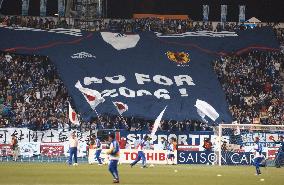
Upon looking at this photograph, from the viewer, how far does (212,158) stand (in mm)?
53438

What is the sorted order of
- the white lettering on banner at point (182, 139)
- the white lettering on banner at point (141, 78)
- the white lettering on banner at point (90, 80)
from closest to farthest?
1. the white lettering on banner at point (182, 139)
2. the white lettering on banner at point (90, 80)
3. the white lettering on banner at point (141, 78)

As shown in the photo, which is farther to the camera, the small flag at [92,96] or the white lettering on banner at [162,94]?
the white lettering on banner at [162,94]

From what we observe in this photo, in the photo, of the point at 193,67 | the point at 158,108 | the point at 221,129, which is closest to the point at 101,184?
the point at 221,129

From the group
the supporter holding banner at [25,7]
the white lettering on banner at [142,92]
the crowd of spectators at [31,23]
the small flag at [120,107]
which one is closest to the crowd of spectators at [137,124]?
the small flag at [120,107]

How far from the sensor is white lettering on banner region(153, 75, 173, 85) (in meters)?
63.6

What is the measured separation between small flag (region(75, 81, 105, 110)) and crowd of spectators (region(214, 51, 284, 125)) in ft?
37.4

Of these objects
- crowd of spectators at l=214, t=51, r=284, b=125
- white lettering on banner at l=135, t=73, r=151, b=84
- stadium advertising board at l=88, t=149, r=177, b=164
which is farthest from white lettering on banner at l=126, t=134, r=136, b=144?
crowd of spectators at l=214, t=51, r=284, b=125

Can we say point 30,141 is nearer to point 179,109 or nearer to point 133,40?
point 179,109

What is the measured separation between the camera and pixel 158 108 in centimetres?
6022

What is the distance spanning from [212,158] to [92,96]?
36.5ft

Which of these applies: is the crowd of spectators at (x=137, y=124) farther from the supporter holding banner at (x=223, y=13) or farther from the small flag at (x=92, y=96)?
the supporter holding banner at (x=223, y=13)

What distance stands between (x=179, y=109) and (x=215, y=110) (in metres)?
2.95

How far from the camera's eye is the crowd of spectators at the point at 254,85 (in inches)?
2422

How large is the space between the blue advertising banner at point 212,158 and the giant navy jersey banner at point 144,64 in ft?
19.5
